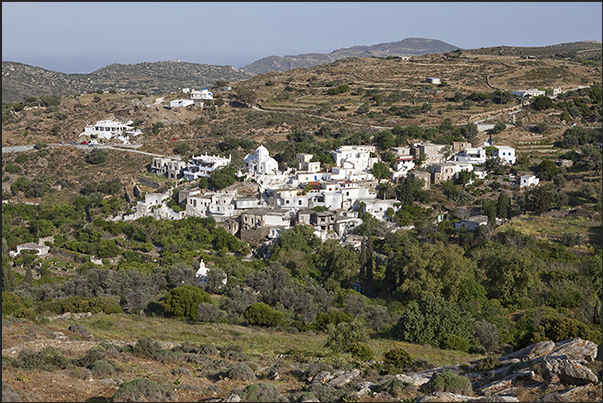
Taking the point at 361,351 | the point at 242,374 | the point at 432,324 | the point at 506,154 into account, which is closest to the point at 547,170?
the point at 506,154

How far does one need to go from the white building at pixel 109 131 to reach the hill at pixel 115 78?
91.1 feet

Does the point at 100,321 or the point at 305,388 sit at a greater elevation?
the point at 305,388

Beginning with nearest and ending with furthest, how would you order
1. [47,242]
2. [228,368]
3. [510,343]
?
[228,368] < [510,343] < [47,242]

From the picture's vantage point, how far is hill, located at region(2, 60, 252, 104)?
8319 centimetres

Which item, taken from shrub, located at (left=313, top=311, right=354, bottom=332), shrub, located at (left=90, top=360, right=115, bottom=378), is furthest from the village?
shrub, located at (left=90, top=360, right=115, bottom=378)

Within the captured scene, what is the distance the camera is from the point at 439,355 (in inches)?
502

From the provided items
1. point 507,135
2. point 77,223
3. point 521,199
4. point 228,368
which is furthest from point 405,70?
point 228,368

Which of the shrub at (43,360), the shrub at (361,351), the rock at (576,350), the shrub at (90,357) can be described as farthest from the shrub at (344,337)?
the shrub at (43,360)

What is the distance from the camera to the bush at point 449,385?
811cm

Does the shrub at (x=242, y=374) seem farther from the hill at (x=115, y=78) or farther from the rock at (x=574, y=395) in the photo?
the hill at (x=115, y=78)

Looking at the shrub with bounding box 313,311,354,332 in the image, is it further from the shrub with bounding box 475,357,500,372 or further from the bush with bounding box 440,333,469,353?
the shrub with bounding box 475,357,500,372

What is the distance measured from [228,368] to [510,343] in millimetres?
9006

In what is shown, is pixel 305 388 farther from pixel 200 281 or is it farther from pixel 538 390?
pixel 200 281

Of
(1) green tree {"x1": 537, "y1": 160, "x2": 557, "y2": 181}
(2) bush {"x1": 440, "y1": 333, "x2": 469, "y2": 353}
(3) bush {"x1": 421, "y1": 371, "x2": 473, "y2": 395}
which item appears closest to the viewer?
(3) bush {"x1": 421, "y1": 371, "x2": 473, "y2": 395}
